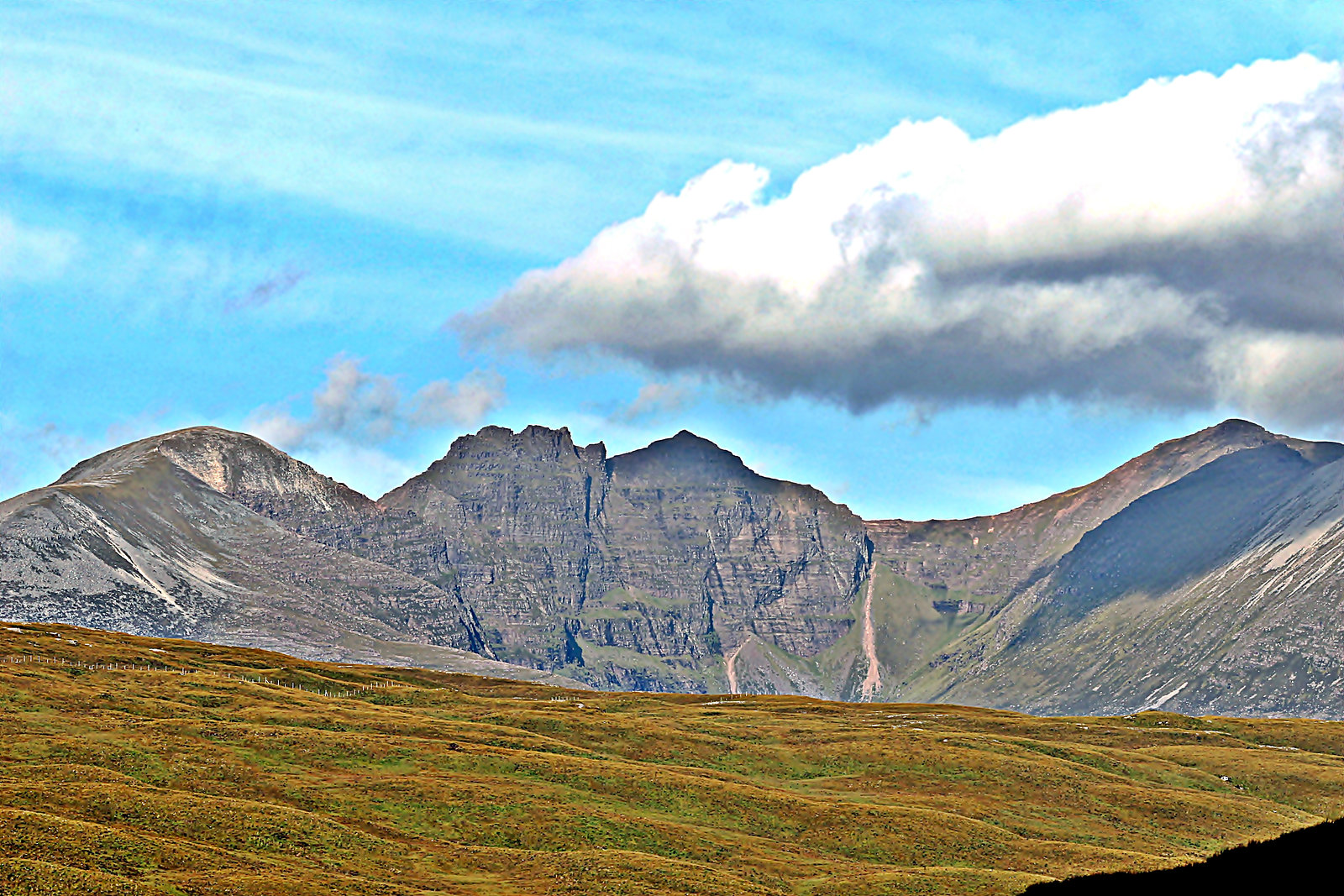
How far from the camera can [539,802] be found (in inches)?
4877

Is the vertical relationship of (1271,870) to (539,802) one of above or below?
above

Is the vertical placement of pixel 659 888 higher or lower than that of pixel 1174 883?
lower

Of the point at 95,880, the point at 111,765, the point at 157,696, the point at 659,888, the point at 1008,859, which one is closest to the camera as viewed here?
the point at 95,880

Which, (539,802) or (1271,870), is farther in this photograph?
(539,802)

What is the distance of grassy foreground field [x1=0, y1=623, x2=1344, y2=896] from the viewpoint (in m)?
92.1

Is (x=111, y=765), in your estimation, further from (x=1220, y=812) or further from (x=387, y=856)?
(x=1220, y=812)

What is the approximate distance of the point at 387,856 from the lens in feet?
326

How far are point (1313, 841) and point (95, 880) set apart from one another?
2515 inches

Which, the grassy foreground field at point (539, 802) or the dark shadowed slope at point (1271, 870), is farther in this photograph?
the grassy foreground field at point (539, 802)

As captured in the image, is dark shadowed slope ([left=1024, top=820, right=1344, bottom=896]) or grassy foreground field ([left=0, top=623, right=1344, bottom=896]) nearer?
dark shadowed slope ([left=1024, top=820, right=1344, bottom=896])

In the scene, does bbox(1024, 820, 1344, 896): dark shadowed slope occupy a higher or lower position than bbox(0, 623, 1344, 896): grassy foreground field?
higher

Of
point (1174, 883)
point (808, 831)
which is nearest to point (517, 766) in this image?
point (808, 831)

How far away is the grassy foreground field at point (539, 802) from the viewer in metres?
92.1

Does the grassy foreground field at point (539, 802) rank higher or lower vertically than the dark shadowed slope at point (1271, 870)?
lower
